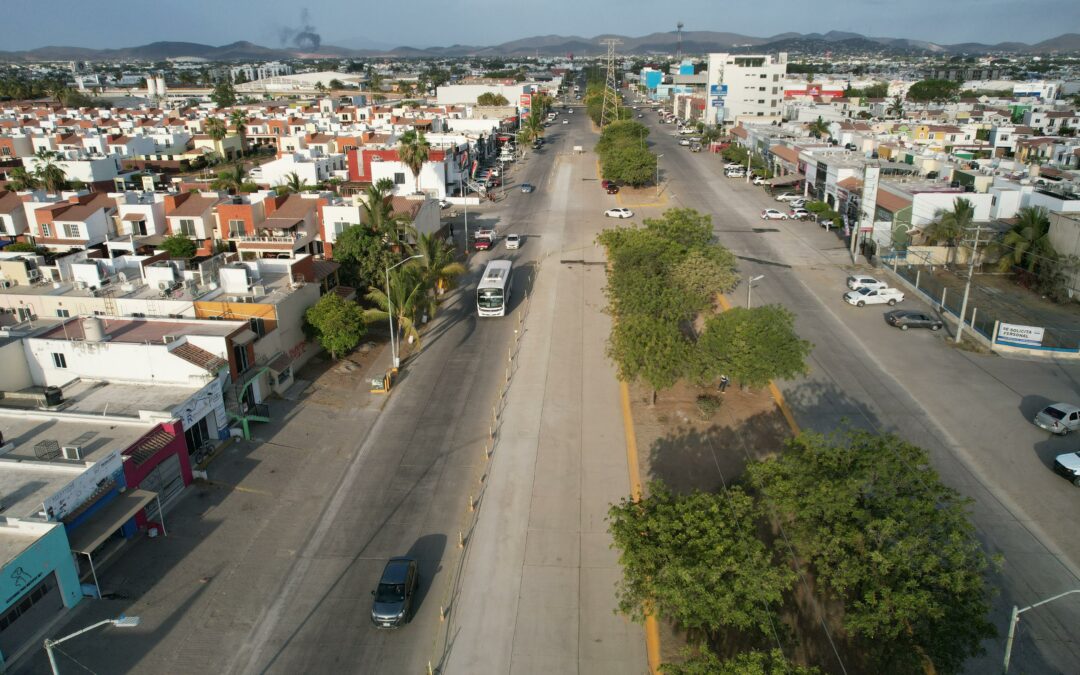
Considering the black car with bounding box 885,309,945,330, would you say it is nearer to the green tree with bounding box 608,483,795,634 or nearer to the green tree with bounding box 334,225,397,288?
the green tree with bounding box 608,483,795,634

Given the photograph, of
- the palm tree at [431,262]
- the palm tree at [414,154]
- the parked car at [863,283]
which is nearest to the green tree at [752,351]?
the palm tree at [431,262]

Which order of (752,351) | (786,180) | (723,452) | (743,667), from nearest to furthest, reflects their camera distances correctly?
(743,667) → (723,452) → (752,351) → (786,180)

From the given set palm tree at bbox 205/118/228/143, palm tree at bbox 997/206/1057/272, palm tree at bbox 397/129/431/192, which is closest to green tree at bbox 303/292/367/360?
palm tree at bbox 397/129/431/192

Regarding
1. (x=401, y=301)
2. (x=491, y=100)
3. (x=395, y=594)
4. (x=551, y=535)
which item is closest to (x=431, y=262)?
(x=401, y=301)

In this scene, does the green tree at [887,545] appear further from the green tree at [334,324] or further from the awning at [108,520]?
the green tree at [334,324]

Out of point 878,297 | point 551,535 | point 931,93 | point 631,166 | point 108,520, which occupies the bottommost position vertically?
point 551,535

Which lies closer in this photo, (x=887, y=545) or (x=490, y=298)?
(x=887, y=545)

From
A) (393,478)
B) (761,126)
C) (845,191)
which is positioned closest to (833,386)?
(393,478)

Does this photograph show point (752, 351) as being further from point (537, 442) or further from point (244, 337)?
point (244, 337)
